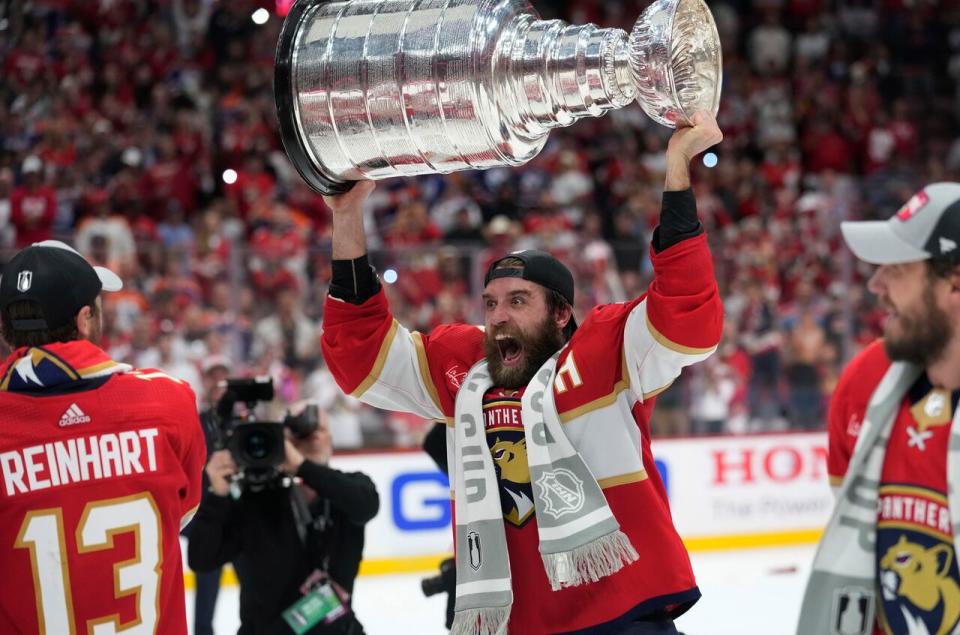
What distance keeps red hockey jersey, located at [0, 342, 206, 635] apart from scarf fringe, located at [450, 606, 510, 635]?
71cm

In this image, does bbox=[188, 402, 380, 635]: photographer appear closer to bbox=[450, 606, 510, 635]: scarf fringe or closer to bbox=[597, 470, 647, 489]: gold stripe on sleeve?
bbox=[450, 606, 510, 635]: scarf fringe

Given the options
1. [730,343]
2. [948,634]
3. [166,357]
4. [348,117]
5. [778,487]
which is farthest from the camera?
[730,343]

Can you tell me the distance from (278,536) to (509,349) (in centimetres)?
112

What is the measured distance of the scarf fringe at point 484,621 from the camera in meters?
3.14

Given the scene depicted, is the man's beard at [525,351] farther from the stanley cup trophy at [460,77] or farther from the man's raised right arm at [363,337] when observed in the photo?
the stanley cup trophy at [460,77]

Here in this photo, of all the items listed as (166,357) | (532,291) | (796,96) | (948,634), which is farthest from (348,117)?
(796,96)

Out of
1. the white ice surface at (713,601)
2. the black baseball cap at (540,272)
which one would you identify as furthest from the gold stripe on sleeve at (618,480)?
the white ice surface at (713,601)

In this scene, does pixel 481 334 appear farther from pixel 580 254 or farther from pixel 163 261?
pixel 580 254

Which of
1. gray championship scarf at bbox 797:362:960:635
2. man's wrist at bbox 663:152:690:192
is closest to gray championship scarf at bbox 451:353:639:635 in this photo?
man's wrist at bbox 663:152:690:192

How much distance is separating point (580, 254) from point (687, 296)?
22.9 ft

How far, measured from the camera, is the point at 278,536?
405 cm

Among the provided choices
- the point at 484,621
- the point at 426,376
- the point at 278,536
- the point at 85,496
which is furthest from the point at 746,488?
the point at 85,496

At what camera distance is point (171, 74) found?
12.2m

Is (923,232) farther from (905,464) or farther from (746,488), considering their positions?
(746,488)
